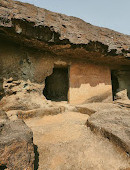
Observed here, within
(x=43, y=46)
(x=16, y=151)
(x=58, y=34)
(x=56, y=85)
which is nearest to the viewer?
(x=16, y=151)

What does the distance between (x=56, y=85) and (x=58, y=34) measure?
10.5 feet

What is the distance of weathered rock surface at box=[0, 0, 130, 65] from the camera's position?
2670 millimetres

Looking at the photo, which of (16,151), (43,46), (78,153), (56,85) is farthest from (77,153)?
(56,85)

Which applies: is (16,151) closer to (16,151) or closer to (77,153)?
(16,151)

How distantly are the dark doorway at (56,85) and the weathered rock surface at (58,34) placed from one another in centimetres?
189

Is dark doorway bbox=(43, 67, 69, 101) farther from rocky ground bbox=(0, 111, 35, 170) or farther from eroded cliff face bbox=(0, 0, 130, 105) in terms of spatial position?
rocky ground bbox=(0, 111, 35, 170)

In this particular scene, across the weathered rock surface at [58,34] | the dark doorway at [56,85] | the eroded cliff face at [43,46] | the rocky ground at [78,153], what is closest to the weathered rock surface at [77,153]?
the rocky ground at [78,153]

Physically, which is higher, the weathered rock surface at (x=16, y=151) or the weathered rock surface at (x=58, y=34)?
the weathered rock surface at (x=58, y=34)

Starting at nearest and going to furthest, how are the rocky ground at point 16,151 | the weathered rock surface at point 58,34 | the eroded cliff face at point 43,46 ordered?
1. the rocky ground at point 16,151
2. the weathered rock surface at point 58,34
3. the eroded cliff face at point 43,46

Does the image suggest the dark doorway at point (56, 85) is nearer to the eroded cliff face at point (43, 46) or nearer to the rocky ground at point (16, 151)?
the eroded cliff face at point (43, 46)

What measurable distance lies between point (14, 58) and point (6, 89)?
1.00 m

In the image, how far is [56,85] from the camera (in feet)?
19.5

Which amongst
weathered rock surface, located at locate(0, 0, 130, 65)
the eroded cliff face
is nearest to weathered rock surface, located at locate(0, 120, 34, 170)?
the eroded cliff face

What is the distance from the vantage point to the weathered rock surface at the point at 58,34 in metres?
2.67
